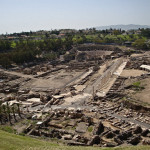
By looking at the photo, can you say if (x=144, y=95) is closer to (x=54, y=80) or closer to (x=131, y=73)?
(x=131, y=73)

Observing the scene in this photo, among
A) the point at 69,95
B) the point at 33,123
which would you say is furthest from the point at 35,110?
the point at 69,95

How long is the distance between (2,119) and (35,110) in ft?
24.6

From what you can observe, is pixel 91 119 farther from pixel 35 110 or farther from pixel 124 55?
pixel 124 55

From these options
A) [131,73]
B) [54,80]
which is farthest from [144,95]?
[54,80]

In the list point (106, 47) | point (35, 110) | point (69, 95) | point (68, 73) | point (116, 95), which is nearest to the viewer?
point (35, 110)

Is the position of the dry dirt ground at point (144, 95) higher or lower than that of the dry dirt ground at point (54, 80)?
higher

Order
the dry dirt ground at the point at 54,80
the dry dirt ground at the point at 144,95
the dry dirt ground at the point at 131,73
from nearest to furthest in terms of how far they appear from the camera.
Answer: the dry dirt ground at the point at 144,95 < the dry dirt ground at the point at 54,80 < the dry dirt ground at the point at 131,73

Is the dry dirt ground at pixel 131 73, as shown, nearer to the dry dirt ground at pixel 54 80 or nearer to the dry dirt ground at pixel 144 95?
the dry dirt ground at pixel 144 95

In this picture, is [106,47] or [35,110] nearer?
[35,110]

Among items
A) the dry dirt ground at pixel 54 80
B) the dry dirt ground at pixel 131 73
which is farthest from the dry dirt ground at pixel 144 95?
the dry dirt ground at pixel 54 80

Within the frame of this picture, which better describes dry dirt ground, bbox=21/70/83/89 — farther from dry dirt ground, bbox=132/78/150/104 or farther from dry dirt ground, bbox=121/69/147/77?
dry dirt ground, bbox=132/78/150/104

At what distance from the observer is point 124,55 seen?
108938 mm

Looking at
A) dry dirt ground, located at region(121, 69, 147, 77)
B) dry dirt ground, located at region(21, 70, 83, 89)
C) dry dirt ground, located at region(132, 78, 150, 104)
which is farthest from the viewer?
dry dirt ground, located at region(121, 69, 147, 77)

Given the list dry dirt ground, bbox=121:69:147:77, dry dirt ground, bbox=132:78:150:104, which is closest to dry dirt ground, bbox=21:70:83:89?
dry dirt ground, bbox=121:69:147:77
